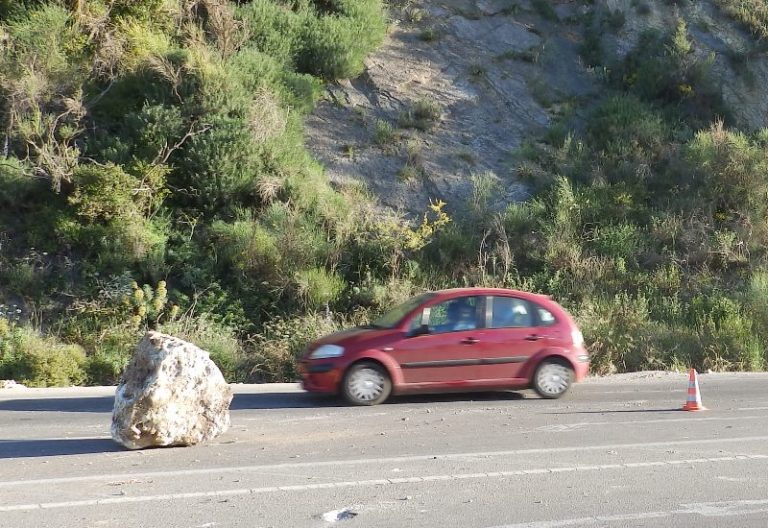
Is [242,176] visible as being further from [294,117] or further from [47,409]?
[47,409]

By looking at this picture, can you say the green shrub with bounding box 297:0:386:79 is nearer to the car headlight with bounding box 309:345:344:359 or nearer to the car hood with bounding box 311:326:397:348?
the car hood with bounding box 311:326:397:348

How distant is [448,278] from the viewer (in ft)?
61.5

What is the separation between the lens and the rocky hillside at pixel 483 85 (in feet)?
72.4

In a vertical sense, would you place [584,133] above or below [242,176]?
above

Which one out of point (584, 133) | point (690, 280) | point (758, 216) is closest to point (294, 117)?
point (584, 133)

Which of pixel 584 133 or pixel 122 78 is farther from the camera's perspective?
pixel 584 133

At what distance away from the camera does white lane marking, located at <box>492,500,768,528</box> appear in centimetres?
602

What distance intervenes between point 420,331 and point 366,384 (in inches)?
38.3

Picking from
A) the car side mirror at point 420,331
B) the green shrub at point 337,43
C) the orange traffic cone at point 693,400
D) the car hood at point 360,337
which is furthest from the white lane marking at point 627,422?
the green shrub at point 337,43

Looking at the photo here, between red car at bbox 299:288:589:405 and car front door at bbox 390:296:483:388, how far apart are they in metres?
0.01

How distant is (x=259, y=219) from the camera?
19219 millimetres

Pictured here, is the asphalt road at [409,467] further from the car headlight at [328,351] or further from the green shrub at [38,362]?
the green shrub at [38,362]

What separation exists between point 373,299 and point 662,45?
14.5 meters

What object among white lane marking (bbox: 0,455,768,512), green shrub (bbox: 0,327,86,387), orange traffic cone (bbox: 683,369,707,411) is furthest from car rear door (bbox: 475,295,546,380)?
green shrub (bbox: 0,327,86,387)
